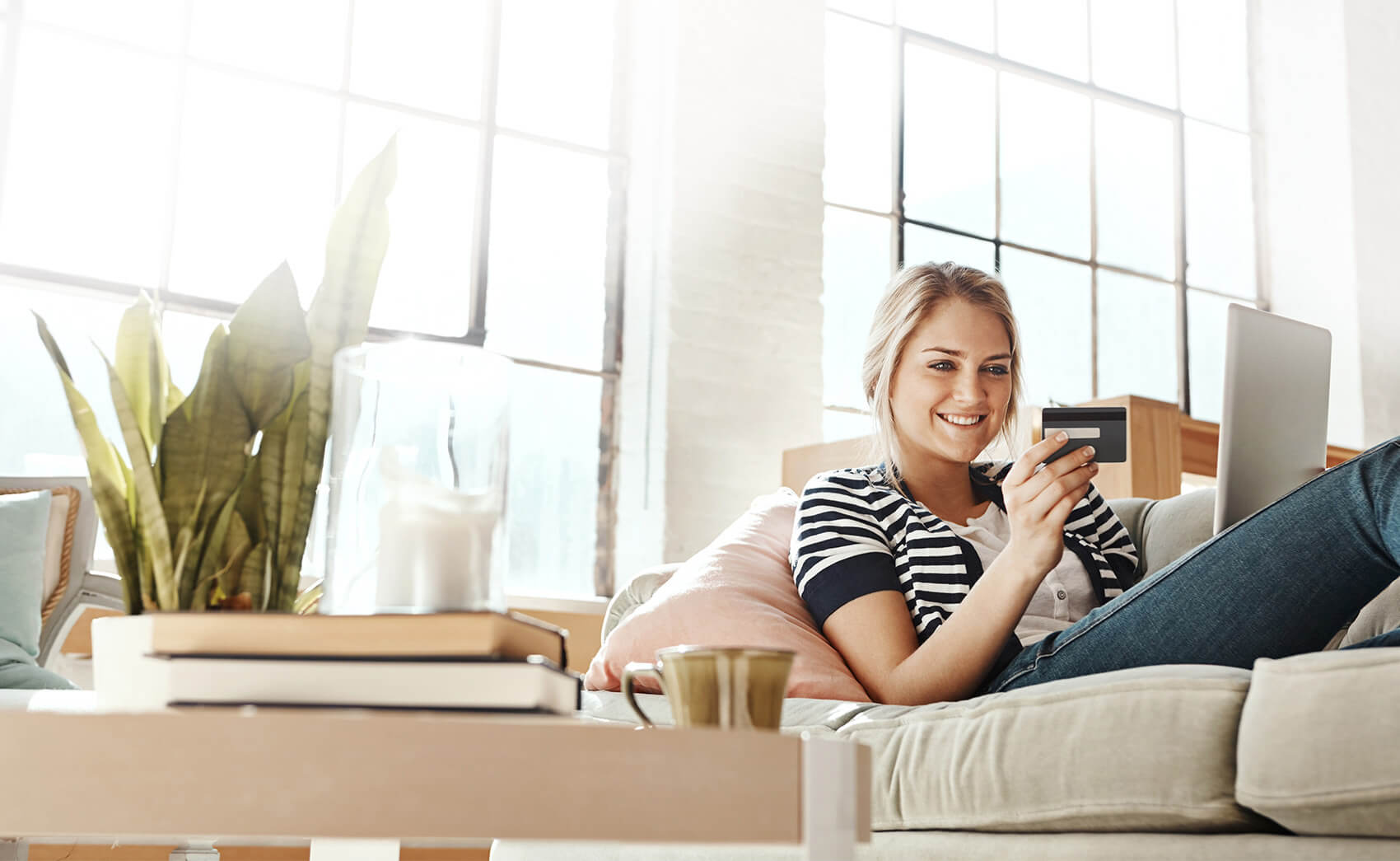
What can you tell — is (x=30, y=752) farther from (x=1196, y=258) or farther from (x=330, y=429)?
(x=1196, y=258)

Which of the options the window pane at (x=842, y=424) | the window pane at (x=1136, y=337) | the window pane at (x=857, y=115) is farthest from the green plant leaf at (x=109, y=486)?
the window pane at (x=1136, y=337)

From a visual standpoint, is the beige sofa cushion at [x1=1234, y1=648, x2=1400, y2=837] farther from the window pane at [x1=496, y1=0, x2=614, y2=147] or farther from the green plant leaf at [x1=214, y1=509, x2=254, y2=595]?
the window pane at [x1=496, y1=0, x2=614, y2=147]

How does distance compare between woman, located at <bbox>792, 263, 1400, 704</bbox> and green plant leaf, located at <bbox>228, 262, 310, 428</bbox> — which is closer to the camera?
Result: green plant leaf, located at <bbox>228, 262, 310, 428</bbox>

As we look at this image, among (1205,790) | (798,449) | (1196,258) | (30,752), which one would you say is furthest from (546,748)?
(1196,258)

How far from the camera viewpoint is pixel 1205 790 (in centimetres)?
91

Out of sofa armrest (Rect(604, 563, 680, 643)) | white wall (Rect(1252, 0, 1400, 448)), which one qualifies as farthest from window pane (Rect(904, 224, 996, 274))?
sofa armrest (Rect(604, 563, 680, 643))

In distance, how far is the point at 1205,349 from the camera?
168 inches

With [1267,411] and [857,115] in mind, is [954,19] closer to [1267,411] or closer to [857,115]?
[857,115]

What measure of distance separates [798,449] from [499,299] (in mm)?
857

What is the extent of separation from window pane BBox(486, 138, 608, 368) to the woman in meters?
1.52

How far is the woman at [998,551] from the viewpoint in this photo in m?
1.22

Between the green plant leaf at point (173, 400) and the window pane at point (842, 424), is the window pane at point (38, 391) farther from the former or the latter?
the green plant leaf at point (173, 400)

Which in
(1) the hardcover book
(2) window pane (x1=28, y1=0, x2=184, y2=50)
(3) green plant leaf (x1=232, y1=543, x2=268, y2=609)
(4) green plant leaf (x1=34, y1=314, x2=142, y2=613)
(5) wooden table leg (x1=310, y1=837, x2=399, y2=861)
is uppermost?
(2) window pane (x1=28, y1=0, x2=184, y2=50)

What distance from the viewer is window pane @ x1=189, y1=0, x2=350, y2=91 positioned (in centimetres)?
289
